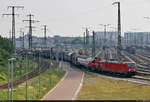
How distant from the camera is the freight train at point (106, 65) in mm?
59438

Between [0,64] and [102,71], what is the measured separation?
22268 mm

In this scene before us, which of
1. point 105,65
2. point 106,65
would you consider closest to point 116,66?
point 106,65

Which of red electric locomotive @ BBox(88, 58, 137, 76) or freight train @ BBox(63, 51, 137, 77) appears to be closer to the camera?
red electric locomotive @ BBox(88, 58, 137, 76)

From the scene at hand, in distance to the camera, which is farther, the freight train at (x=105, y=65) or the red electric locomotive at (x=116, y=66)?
the freight train at (x=105, y=65)

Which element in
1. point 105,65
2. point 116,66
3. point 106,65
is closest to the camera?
point 116,66

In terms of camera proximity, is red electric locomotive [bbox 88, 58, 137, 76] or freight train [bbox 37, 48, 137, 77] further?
freight train [bbox 37, 48, 137, 77]

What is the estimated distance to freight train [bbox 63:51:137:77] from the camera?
195 feet

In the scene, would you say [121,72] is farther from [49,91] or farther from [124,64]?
[49,91]

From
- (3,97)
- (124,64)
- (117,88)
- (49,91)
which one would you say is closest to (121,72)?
(124,64)

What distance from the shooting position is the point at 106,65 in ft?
221

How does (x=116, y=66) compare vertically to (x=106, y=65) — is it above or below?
above

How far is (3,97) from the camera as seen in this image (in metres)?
34.9

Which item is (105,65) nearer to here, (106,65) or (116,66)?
(106,65)

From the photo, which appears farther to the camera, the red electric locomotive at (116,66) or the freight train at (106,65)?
the freight train at (106,65)
